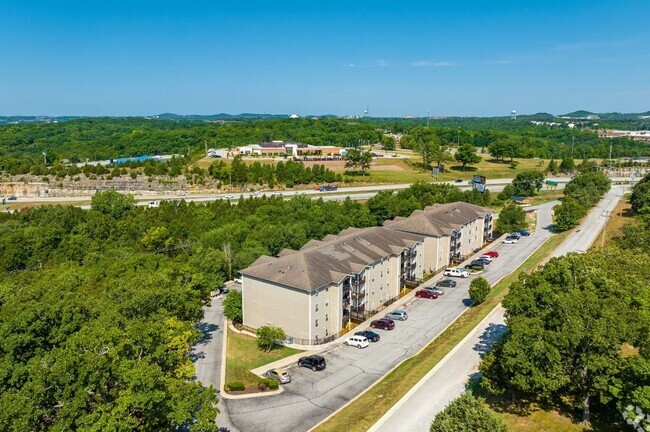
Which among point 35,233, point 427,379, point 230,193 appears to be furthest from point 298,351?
point 230,193

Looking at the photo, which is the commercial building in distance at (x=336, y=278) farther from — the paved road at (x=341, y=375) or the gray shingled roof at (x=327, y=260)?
the paved road at (x=341, y=375)

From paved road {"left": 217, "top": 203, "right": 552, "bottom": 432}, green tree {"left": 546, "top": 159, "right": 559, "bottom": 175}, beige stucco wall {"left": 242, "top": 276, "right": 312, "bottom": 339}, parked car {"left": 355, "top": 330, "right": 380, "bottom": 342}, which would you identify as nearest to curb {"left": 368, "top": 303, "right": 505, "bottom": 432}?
paved road {"left": 217, "top": 203, "right": 552, "bottom": 432}

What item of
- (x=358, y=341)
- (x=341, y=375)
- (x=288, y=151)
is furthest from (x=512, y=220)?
(x=288, y=151)

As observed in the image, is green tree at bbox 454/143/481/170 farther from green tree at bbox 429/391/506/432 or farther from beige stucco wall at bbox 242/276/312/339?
green tree at bbox 429/391/506/432

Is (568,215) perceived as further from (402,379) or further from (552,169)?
(552,169)

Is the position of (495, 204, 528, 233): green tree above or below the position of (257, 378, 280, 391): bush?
above

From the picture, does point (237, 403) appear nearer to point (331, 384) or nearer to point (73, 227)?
point (331, 384)
